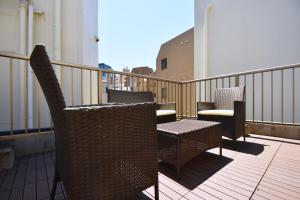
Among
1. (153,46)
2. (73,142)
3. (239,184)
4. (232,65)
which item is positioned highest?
(153,46)

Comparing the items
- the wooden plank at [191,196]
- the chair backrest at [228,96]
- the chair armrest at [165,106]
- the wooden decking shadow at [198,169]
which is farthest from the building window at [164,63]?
the wooden plank at [191,196]

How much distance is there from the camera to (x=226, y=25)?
5574 mm

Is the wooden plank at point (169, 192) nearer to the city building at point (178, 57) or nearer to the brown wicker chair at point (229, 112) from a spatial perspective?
the brown wicker chair at point (229, 112)

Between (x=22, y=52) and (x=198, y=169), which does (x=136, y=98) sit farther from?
(x=22, y=52)

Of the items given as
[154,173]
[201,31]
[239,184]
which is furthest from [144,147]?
[201,31]

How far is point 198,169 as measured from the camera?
1728 mm

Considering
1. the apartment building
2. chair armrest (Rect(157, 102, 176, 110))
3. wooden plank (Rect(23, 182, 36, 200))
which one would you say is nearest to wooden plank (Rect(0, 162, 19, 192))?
wooden plank (Rect(23, 182, 36, 200))

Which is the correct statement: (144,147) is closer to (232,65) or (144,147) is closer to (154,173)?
(154,173)

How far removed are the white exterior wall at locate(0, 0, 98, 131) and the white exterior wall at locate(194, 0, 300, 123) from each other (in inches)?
167

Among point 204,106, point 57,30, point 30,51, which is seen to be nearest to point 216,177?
point 204,106

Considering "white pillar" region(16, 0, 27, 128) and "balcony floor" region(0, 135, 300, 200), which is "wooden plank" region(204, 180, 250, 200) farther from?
"white pillar" region(16, 0, 27, 128)

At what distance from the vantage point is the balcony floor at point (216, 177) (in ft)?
4.15

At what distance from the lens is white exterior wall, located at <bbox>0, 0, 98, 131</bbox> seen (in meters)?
3.13

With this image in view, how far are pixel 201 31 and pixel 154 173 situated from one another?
20.9 ft
